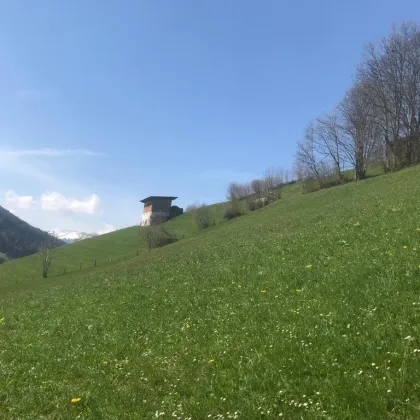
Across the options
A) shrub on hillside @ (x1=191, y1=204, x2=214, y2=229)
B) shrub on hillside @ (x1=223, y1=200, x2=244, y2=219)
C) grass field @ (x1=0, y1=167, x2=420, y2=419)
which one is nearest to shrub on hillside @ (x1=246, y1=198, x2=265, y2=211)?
shrub on hillside @ (x1=223, y1=200, x2=244, y2=219)

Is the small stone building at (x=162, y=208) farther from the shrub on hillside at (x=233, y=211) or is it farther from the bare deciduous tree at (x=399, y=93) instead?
the bare deciduous tree at (x=399, y=93)

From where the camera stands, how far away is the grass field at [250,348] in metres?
6.09

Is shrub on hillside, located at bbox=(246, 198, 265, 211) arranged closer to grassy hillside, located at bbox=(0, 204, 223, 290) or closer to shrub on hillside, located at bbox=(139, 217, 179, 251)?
grassy hillside, located at bbox=(0, 204, 223, 290)

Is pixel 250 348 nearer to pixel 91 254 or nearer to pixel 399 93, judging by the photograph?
pixel 399 93

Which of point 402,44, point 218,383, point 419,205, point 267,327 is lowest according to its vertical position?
point 218,383

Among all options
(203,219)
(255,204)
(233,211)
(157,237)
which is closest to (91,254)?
(157,237)

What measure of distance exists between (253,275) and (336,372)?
8400 millimetres

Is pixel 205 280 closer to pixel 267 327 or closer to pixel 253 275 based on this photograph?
pixel 253 275

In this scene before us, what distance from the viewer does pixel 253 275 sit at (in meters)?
14.8

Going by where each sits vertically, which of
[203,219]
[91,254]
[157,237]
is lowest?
[91,254]

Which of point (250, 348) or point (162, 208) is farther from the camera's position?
point (162, 208)

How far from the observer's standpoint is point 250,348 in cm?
814

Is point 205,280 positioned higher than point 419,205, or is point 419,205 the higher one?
point 419,205

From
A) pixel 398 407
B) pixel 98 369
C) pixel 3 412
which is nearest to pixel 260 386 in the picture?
pixel 398 407
